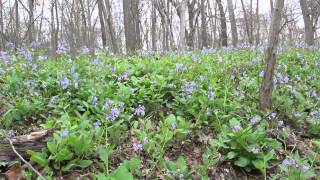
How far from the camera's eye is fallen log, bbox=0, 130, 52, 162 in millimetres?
2545

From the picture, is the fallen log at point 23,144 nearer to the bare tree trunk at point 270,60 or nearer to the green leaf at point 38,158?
the green leaf at point 38,158

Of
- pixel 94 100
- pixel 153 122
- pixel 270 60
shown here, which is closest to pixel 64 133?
pixel 94 100

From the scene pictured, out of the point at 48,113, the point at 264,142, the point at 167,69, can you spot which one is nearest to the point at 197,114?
the point at 264,142

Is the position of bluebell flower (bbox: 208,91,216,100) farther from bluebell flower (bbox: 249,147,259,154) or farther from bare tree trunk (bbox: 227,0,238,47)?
bare tree trunk (bbox: 227,0,238,47)

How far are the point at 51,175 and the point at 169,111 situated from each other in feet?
5.53

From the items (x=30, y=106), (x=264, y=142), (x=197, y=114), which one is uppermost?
(x=30, y=106)

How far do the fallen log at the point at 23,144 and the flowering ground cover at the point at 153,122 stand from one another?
8 centimetres

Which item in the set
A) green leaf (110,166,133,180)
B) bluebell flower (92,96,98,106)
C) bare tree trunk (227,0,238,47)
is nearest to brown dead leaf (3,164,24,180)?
green leaf (110,166,133,180)

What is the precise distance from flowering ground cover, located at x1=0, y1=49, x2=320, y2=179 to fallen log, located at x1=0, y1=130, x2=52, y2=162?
76 millimetres

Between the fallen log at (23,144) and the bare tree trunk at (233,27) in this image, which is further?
the bare tree trunk at (233,27)

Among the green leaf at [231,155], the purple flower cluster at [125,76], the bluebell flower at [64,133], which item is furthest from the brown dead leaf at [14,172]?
the purple flower cluster at [125,76]

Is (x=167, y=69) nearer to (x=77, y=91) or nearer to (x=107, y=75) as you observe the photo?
(x=107, y=75)

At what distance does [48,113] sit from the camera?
10.9 ft

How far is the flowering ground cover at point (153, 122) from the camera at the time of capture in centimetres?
265
